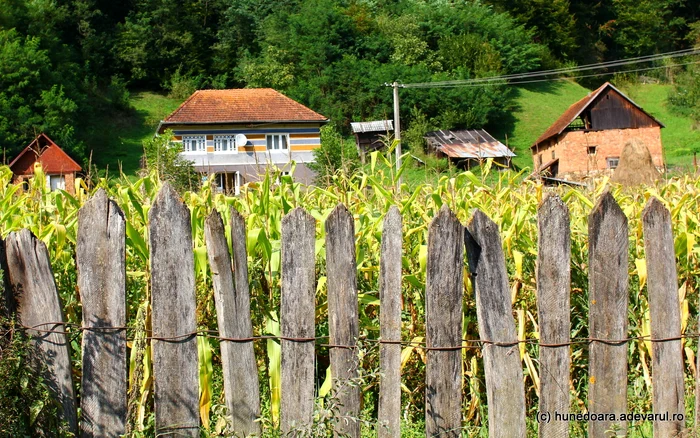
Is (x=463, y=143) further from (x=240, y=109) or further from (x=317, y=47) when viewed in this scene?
(x=317, y=47)

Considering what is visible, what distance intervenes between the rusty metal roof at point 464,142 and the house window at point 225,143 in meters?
11.0

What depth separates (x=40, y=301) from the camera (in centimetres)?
277

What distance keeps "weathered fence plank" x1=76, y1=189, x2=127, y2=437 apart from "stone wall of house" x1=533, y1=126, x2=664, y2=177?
3311 centimetres

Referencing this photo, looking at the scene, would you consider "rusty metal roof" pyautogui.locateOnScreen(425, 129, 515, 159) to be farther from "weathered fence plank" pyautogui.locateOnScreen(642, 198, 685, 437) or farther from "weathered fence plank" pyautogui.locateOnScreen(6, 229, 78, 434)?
"weathered fence plank" pyautogui.locateOnScreen(6, 229, 78, 434)

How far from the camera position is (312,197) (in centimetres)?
435

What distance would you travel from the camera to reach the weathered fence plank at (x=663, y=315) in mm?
3105

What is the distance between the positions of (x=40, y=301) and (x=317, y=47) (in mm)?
46479

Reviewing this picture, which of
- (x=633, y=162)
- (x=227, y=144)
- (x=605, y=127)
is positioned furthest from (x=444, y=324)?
(x=605, y=127)

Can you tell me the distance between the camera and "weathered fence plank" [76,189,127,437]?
276cm

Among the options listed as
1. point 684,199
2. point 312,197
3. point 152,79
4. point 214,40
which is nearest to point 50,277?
point 312,197

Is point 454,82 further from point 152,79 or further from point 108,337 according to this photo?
point 108,337

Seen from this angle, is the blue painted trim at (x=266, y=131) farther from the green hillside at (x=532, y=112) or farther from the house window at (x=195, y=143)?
the green hillside at (x=532, y=112)

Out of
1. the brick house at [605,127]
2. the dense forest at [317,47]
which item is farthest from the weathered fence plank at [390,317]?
the brick house at [605,127]

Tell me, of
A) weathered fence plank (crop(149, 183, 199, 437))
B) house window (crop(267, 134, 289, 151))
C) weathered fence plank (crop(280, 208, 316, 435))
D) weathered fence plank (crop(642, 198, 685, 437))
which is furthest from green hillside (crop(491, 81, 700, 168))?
weathered fence plank (crop(149, 183, 199, 437))
